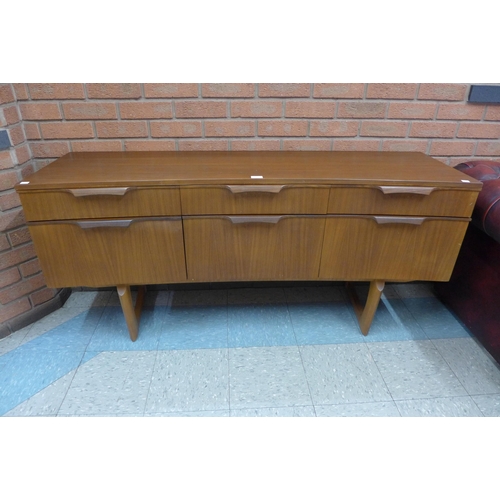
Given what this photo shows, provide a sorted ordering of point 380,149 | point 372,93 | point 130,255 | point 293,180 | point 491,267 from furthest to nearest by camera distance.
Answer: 1. point 380,149
2. point 372,93
3. point 491,267
4. point 130,255
5. point 293,180

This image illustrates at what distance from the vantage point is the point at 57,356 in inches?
61.1

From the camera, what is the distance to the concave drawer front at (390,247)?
1.35 meters

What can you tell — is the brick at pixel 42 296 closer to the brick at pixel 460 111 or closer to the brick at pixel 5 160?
the brick at pixel 5 160

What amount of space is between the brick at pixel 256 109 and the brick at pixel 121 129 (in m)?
0.43

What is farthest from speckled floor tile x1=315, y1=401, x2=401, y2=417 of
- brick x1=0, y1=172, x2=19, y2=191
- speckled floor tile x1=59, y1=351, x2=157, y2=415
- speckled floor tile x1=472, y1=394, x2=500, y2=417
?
brick x1=0, y1=172, x2=19, y2=191

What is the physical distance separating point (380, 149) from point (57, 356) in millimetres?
1815

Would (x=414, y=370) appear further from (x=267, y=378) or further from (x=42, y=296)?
(x=42, y=296)

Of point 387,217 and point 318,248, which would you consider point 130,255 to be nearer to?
point 318,248

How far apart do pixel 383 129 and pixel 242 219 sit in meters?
0.91

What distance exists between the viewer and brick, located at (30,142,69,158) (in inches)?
63.9

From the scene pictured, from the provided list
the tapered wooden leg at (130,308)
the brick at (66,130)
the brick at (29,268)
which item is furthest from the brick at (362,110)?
the brick at (29,268)

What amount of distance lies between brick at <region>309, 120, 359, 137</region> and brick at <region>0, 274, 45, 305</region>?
4.98 ft

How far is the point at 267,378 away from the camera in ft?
4.83

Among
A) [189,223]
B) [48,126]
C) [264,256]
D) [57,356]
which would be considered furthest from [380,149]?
[57,356]
